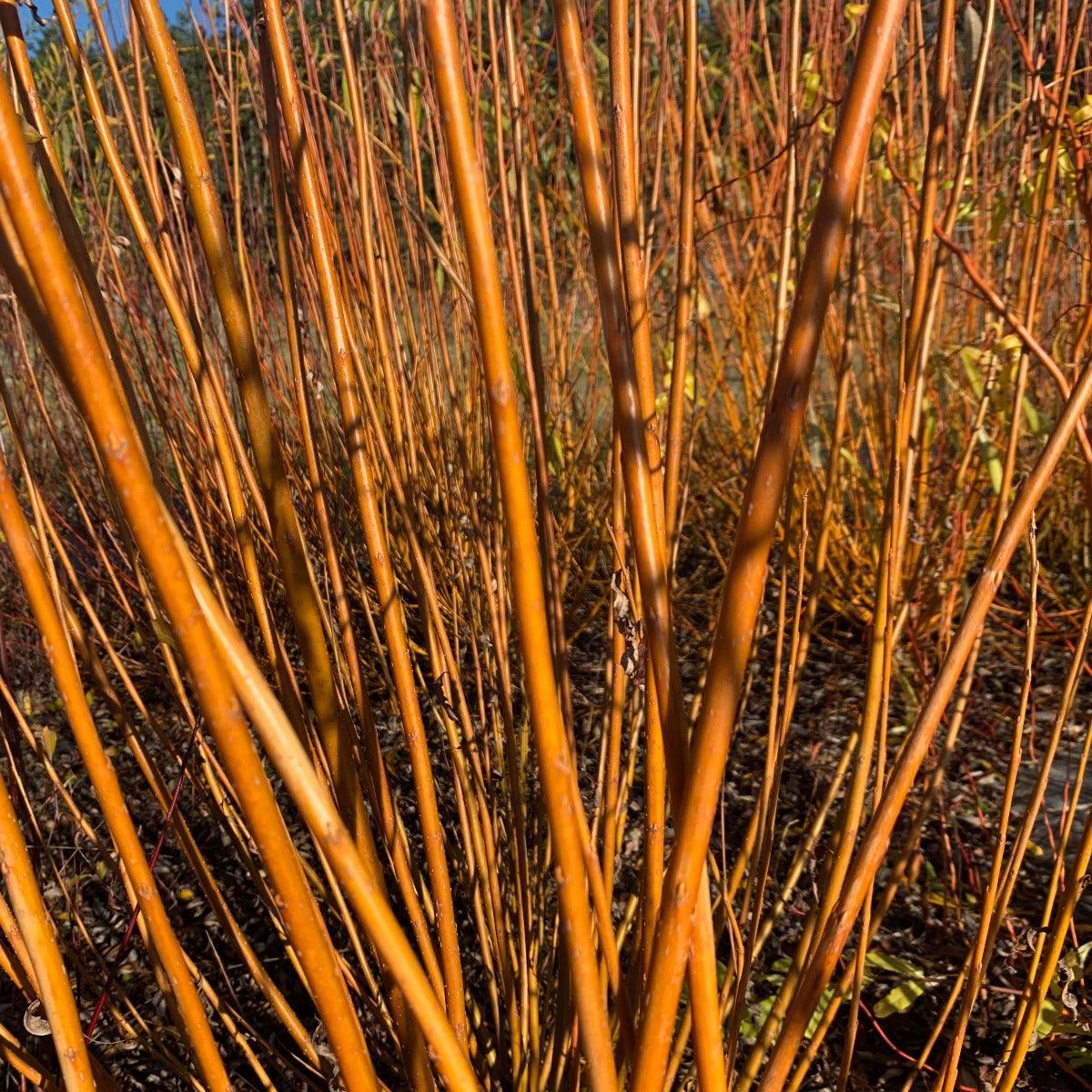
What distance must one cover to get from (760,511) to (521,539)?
94 millimetres

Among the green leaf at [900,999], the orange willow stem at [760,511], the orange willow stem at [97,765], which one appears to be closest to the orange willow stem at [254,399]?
the orange willow stem at [97,765]

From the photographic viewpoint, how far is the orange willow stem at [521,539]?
336 mm

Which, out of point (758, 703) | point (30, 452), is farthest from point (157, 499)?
point (30, 452)

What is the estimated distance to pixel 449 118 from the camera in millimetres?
337

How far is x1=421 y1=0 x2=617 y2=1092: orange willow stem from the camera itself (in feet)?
1.10

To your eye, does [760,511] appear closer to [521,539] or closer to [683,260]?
[521,539]

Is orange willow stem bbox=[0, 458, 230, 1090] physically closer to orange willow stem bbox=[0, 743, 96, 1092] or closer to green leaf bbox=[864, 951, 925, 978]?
orange willow stem bbox=[0, 743, 96, 1092]

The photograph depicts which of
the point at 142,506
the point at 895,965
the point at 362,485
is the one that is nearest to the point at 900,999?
the point at 895,965

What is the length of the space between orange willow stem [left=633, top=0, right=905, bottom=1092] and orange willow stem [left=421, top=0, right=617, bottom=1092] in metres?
0.03

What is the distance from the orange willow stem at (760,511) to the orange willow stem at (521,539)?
0.11 feet

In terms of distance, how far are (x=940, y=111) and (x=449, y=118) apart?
0.49m

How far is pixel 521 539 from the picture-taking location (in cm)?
39

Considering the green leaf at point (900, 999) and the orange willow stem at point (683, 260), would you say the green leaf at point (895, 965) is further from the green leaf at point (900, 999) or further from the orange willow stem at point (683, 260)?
the orange willow stem at point (683, 260)

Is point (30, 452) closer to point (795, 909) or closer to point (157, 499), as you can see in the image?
point (795, 909)
